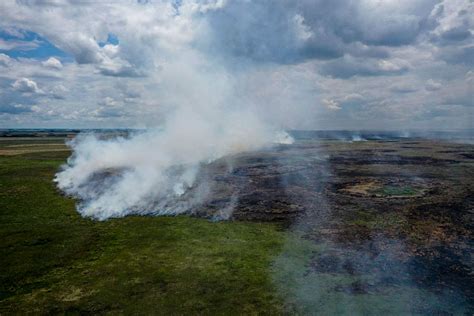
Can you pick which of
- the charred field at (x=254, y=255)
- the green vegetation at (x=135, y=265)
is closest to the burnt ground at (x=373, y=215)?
the charred field at (x=254, y=255)

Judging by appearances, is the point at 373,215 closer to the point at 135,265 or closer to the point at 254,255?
the point at 254,255

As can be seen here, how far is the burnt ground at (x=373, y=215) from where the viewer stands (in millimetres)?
16191

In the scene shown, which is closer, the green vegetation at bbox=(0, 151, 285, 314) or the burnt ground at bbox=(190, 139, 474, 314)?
the green vegetation at bbox=(0, 151, 285, 314)

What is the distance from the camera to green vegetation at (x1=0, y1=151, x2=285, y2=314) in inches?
550

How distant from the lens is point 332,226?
23.6 metres

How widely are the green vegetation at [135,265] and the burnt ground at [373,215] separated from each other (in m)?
3.03

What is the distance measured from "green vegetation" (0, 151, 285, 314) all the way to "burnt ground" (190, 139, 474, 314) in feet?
9.95

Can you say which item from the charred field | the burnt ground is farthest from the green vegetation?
the burnt ground

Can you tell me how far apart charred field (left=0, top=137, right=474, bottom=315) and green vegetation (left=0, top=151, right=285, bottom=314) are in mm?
57

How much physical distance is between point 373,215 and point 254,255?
11.6 meters

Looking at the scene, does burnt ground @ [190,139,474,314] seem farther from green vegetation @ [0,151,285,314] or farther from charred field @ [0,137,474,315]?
green vegetation @ [0,151,285,314]

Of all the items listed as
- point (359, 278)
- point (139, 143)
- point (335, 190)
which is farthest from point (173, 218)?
point (139, 143)

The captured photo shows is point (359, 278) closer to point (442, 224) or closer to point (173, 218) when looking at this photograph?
point (442, 224)

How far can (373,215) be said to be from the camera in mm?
25969
